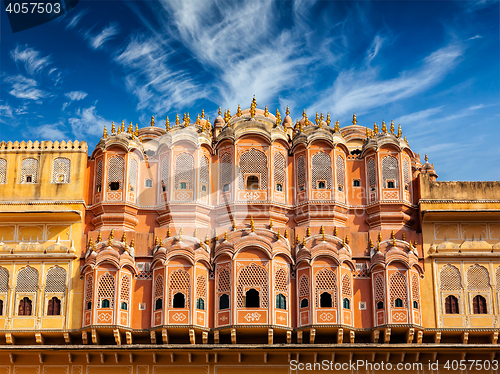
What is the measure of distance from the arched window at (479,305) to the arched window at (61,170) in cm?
1480

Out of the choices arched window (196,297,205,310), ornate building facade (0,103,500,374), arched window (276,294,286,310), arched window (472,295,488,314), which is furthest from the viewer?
arched window (472,295,488,314)

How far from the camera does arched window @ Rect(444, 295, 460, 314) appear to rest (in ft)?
84.5

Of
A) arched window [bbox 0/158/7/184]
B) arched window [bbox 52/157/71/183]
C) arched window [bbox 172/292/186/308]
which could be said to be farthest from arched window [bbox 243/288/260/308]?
arched window [bbox 0/158/7/184]

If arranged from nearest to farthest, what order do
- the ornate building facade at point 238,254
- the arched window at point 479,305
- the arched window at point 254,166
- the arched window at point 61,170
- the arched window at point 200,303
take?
the ornate building facade at point 238,254, the arched window at point 200,303, the arched window at point 479,305, the arched window at point 254,166, the arched window at point 61,170

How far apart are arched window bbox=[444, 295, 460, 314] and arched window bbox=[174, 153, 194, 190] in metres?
9.67

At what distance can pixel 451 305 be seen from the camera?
2584 centimetres

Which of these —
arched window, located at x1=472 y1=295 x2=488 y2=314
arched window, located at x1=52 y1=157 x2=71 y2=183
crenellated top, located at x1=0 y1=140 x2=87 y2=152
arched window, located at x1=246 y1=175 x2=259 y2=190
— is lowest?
arched window, located at x1=472 y1=295 x2=488 y2=314

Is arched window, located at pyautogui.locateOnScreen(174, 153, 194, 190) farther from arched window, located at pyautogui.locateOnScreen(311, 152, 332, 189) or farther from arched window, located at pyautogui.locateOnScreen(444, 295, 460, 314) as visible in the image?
arched window, located at pyautogui.locateOnScreen(444, 295, 460, 314)

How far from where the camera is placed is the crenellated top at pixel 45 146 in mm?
28125

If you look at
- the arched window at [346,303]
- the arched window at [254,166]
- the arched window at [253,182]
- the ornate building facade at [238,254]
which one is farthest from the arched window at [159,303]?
the arched window at [346,303]

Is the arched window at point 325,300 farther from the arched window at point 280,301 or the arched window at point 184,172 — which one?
the arched window at point 184,172

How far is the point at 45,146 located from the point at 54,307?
6079mm

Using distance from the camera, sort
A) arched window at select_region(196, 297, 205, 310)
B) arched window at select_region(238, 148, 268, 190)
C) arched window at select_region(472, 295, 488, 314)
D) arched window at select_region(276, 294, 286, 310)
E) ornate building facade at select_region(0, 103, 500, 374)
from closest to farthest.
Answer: ornate building facade at select_region(0, 103, 500, 374) < arched window at select_region(276, 294, 286, 310) < arched window at select_region(196, 297, 205, 310) < arched window at select_region(472, 295, 488, 314) < arched window at select_region(238, 148, 268, 190)

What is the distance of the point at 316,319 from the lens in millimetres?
24938
